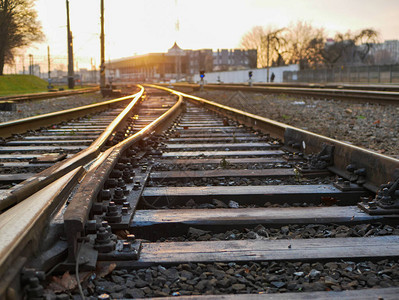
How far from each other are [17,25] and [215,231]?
47476 millimetres

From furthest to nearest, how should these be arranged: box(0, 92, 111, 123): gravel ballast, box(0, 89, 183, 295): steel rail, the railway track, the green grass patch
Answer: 1. the green grass patch
2. box(0, 92, 111, 123): gravel ballast
3. the railway track
4. box(0, 89, 183, 295): steel rail

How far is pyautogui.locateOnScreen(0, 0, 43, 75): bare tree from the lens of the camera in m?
41.2

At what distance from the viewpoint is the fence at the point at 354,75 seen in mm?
36531

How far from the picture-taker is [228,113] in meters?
9.55

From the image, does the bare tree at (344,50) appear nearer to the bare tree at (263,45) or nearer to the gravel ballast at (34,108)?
the bare tree at (263,45)

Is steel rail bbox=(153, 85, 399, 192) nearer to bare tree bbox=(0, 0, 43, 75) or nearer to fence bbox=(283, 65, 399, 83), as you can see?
fence bbox=(283, 65, 399, 83)

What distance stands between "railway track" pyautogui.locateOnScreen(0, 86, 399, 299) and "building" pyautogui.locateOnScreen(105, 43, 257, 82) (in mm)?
95576

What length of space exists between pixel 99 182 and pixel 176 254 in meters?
0.70

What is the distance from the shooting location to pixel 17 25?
4441 centimetres

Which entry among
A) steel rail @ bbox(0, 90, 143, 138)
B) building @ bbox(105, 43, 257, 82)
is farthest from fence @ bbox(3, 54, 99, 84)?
steel rail @ bbox(0, 90, 143, 138)

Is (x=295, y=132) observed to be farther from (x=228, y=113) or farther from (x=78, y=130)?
(x=228, y=113)

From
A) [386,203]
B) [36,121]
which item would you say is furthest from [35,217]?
[36,121]

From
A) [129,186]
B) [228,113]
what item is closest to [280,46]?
[228,113]

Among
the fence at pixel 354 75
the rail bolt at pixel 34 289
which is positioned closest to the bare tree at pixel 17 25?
the fence at pixel 354 75
